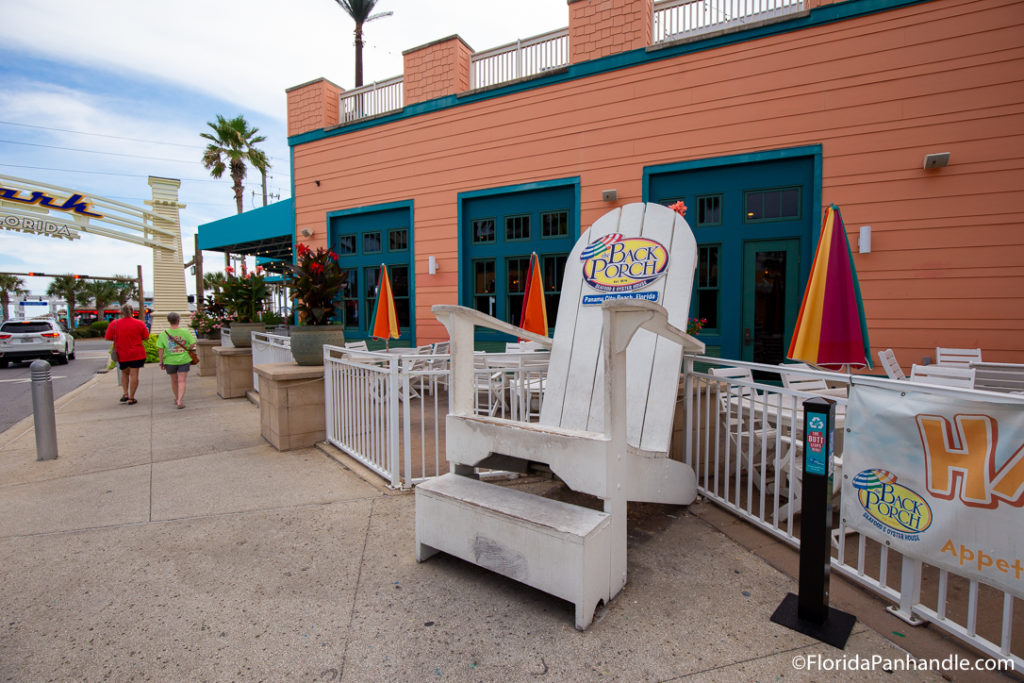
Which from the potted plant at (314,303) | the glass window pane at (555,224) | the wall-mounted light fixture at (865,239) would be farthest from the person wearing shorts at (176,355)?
the wall-mounted light fixture at (865,239)

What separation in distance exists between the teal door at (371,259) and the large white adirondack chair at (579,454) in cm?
677

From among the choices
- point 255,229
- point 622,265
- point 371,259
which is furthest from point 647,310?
point 255,229

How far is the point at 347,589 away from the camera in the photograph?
2.45 m

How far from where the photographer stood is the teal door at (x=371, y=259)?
32.2ft

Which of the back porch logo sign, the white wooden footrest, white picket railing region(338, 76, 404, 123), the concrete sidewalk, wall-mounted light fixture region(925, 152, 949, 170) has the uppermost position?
white picket railing region(338, 76, 404, 123)

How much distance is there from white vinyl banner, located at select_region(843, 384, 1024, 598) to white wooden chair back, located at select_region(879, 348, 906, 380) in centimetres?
458

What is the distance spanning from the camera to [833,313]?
3227 mm

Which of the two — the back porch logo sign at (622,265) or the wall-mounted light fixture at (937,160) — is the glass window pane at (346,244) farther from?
the wall-mounted light fixture at (937,160)

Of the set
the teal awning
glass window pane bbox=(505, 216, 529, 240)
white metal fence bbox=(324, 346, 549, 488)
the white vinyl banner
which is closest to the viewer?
the white vinyl banner

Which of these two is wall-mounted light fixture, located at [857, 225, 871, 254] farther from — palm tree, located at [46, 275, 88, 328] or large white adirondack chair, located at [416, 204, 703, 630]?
palm tree, located at [46, 275, 88, 328]

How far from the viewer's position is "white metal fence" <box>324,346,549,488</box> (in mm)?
3516

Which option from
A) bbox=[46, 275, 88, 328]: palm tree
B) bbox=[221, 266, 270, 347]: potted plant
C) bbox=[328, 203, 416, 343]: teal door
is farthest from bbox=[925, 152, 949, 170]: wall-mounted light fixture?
bbox=[46, 275, 88, 328]: palm tree

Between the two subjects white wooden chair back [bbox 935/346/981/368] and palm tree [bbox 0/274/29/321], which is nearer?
white wooden chair back [bbox 935/346/981/368]

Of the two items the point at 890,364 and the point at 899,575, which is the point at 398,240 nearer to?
the point at 890,364
